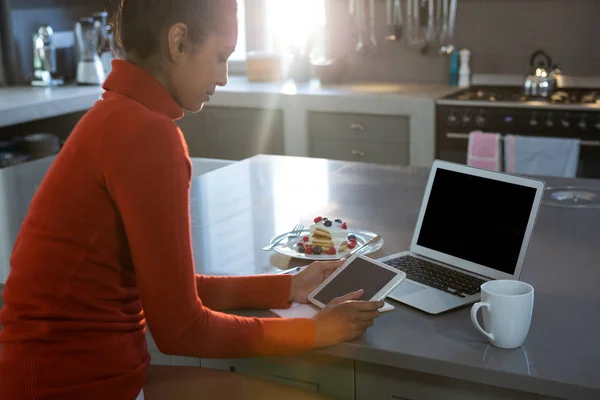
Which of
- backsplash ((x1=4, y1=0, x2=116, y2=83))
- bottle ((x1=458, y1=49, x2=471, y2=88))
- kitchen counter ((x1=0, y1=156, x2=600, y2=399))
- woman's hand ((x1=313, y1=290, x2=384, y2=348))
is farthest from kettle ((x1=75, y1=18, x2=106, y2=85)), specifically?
woman's hand ((x1=313, y1=290, x2=384, y2=348))

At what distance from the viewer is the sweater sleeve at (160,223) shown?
114 cm

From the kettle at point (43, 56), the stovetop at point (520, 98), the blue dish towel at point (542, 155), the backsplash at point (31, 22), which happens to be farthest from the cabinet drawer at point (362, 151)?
the backsplash at point (31, 22)

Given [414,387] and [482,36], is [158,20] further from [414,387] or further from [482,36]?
[482,36]

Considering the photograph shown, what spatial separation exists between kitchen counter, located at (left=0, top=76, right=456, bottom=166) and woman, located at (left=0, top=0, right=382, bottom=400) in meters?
2.70

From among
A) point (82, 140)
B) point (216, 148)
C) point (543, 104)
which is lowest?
point (216, 148)

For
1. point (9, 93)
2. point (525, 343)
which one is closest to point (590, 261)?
point (525, 343)

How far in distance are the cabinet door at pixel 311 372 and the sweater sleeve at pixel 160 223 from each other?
8.8 inches

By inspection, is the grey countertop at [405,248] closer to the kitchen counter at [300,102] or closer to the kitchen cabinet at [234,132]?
the kitchen counter at [300,102]

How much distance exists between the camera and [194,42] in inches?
47.6

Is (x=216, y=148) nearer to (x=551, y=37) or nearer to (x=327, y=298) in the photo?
(x=551, y=37)

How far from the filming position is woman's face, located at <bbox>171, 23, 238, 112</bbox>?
1224mm

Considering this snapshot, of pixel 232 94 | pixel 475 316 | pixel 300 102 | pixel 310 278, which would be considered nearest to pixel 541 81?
pixel 300 102

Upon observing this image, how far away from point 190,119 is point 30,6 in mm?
1165

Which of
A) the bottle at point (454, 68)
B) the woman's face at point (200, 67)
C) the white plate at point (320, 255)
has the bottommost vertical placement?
the white plate at point (320, 255)
